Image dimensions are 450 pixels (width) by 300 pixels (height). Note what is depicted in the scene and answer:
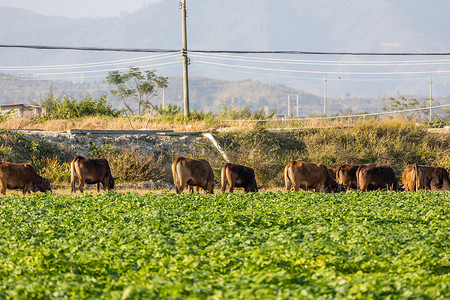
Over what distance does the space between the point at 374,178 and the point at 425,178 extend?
7.56ft

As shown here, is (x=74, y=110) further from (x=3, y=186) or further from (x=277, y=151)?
(x=3, y=186)

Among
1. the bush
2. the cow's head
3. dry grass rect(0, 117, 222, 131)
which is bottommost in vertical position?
the cow's head

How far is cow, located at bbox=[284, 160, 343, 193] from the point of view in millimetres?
22438

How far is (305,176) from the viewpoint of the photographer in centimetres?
→ 2253

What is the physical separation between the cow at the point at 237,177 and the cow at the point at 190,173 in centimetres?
69

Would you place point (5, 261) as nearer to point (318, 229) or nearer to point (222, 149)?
point (318, 229)

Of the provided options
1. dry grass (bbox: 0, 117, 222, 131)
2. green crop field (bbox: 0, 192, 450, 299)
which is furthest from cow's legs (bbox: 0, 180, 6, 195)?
dry grass (bbox: 0, 117, 222, 131)

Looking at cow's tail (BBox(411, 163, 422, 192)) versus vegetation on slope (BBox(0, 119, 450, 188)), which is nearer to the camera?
cow's tail (BBox(411, 163, 422, 192))

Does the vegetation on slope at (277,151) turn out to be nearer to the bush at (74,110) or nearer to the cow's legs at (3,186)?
the cow's legs at (3,186)

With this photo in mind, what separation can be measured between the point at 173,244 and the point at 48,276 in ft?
8.72

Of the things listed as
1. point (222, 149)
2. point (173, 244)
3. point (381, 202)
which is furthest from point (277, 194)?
point (222, 149)

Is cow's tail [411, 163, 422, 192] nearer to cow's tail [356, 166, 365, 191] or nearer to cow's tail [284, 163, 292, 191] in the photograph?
cow's tail [356, 166, 365, 191]

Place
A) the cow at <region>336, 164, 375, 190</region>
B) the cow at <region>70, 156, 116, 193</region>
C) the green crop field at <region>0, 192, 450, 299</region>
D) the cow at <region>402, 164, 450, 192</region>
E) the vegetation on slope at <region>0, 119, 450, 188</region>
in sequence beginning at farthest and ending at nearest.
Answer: the vegetation on slope at <region>0, 119, 450, 188</region>, the cow at <region>336, 164, 375, 190</region>, the cow at <region>402, 164, 450, 192</region>, the cow at <region>70, 156, 116, 193</region>, the green crop field at <region>0, 192, 450, 299</region>

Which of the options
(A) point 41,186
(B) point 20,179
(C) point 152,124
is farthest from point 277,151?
(B) point 20,179
